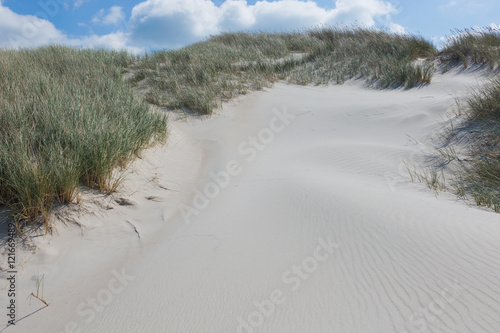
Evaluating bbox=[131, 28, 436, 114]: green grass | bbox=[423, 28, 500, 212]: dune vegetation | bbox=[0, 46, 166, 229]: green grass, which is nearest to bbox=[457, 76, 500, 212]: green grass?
bbox=[423, 28, 500, 212]: dune vegetation

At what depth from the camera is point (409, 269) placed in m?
1.99

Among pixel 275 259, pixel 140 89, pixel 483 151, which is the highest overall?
pixel 140 89

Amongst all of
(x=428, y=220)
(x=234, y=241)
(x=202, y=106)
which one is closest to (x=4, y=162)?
(x=234, y=241)

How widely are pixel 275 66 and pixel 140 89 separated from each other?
5.43m

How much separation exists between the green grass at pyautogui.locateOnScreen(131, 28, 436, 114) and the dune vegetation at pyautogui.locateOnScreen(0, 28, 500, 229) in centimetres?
4

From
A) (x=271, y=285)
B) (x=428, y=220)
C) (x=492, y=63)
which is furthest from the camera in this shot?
(x=492, y=63)

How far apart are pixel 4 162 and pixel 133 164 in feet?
5.07

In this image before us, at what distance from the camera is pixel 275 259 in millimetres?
2453

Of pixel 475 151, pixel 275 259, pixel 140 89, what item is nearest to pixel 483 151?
pixel 475 151

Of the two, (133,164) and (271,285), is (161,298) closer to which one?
(271,285)

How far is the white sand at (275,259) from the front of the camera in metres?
1.78

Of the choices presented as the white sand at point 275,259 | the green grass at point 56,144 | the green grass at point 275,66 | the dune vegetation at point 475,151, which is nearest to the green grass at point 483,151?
the dune vegetation at point 475,151

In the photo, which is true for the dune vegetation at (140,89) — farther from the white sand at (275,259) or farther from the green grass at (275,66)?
the white sand at (275,259)

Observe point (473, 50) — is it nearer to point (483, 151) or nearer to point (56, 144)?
point (483, 151)
